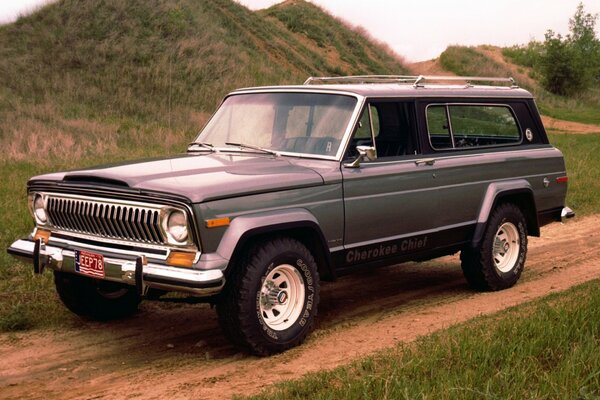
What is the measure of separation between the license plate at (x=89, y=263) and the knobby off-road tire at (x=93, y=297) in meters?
0.73

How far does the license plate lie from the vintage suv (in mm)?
12

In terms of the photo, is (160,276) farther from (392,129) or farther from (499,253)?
(499,253)

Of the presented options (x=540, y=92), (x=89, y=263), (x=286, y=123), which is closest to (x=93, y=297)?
(x=89, y=263)

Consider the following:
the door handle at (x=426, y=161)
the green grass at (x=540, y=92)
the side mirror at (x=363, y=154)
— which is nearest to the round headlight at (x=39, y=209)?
the side mirror at (x=363, y=154)

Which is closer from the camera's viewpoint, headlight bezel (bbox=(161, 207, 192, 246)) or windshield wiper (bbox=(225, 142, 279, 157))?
headlight bezel (bbox=(161, 207, 192, 246))

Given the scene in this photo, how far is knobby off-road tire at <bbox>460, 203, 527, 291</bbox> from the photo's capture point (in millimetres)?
7223

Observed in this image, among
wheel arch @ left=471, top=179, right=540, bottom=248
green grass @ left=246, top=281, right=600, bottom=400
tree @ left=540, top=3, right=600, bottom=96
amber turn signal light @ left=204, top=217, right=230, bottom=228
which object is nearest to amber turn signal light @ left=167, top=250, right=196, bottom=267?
amber turn signal light @ left=204, top=217, right=230, bottom=228

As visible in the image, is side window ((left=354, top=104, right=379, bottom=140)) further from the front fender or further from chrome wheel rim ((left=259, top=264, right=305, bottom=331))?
chrome wheel rim ((left=259, top=264, right=305, bottom=331))

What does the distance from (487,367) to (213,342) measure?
2212mm

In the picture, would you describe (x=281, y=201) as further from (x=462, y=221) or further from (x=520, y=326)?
(x=462, y=221)

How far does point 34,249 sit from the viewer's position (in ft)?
18.7

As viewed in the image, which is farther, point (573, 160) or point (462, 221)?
point (573, 160)

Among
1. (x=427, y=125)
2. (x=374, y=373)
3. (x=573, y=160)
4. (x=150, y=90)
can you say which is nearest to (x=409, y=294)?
(x=427, y=125)

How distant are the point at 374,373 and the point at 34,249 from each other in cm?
262
